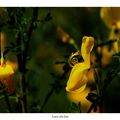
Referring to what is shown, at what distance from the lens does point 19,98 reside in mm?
2230

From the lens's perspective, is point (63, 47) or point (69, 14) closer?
point (63, 47)

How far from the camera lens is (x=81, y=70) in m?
2.16

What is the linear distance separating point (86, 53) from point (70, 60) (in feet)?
0.21

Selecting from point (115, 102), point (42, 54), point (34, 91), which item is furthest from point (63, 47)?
point (34, 91)

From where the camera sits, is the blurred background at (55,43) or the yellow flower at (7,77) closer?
the yellow flower at (7,77)

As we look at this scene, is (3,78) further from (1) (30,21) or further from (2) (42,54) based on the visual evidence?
(2) (42,54)

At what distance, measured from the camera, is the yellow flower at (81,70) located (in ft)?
7.08
